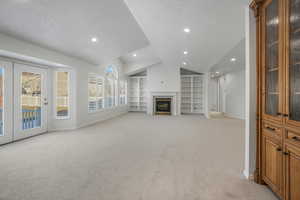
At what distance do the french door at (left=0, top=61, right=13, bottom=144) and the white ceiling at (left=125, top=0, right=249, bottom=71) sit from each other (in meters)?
3.43

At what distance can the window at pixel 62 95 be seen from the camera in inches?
203

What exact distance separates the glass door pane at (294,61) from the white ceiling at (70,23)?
324cm

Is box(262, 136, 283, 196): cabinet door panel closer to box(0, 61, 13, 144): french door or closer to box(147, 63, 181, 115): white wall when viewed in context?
box(0, 61, 13, 144): french door

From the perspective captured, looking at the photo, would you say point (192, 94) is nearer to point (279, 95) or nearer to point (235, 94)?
point (235, 94)

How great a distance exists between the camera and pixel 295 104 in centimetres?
146

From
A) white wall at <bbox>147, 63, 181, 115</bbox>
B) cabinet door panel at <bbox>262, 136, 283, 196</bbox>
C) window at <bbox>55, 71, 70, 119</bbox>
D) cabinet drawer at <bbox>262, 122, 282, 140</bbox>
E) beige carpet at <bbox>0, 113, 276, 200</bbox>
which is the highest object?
white wall at <bbox>147, 63, 181, 115</bbox>

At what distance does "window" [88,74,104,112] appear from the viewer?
6.34 m

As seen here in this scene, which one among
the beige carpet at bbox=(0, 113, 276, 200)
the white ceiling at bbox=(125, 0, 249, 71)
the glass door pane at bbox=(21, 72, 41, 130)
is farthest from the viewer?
the glass door pane at bbox=(21, 72, 41, 130)

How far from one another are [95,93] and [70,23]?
347 cm

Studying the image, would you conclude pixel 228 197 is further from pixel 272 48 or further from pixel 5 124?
pixel 5 124

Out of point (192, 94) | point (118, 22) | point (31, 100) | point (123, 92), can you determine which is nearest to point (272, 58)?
point (118, 22)

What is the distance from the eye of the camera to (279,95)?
1.62 m

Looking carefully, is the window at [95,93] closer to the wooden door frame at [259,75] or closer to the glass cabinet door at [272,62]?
the wooden door frame at [259,75]

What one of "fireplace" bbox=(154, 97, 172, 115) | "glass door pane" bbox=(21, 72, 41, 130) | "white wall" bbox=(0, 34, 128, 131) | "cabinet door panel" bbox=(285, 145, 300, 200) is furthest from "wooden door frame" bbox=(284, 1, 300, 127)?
"fireplace" bbox=(154, 97, 172, 115)
